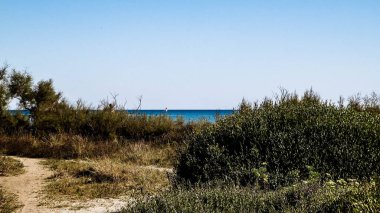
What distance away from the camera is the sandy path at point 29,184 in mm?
10636

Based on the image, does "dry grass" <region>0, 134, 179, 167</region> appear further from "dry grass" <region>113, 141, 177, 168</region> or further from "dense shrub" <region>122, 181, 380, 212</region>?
"dense shrub" <region>122, 181, 380, 212</region>

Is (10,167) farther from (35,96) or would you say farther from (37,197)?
(35,96)

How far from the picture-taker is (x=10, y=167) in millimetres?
14688

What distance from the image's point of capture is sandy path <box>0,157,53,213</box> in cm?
1064

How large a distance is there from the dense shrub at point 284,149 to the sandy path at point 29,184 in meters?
3.80

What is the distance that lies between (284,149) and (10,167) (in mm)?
9721

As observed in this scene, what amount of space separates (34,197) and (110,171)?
273 centimetres

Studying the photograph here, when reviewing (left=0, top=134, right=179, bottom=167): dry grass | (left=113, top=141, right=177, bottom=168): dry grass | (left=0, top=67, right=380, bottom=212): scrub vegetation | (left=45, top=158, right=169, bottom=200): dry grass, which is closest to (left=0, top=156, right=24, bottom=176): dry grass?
(left=0, top=67, right=380, bottom=212): scrub vegetation

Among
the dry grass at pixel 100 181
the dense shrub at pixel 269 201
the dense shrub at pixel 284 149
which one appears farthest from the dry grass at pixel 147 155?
the dense shrub at pixel 269 201

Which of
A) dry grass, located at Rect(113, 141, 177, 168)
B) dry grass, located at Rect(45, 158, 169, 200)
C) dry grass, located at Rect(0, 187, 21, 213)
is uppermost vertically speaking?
dry grass, located at Rect(113, 141, 177, 168)

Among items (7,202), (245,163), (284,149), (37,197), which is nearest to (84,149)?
(37,197)

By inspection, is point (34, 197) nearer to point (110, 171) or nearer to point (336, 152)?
point (110, 171)

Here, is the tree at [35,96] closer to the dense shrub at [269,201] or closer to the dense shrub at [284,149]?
the dense shrub at [284,149]

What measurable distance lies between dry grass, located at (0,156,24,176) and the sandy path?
23cm
